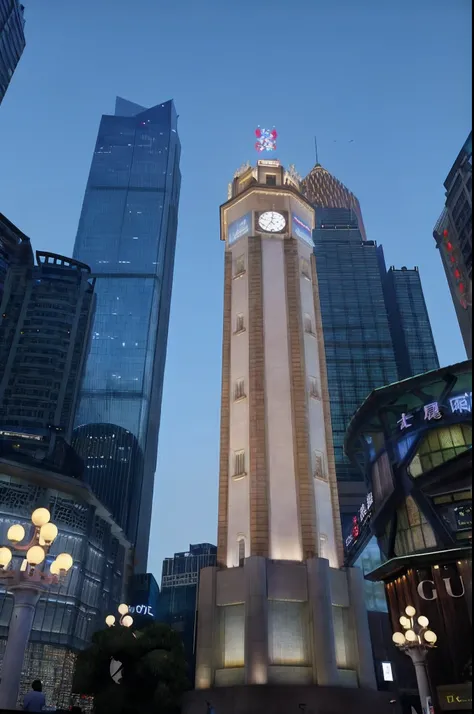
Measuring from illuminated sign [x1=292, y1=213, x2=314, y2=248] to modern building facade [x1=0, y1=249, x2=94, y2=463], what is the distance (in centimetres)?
6866

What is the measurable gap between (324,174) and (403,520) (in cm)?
12474

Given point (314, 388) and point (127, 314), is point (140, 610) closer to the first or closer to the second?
point (314, 388)

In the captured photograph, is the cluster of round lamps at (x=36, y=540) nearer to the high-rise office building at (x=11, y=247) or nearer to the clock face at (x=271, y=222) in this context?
the clock face at (x=271, y=222)

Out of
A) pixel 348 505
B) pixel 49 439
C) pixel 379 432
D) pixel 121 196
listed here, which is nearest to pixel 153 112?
pixel 121 196

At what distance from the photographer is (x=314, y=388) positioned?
33.6 meters

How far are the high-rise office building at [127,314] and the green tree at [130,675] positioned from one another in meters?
105

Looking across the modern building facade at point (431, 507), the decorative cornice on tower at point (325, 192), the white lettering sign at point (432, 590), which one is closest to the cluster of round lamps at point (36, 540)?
the modern building facade at point (431, 507)

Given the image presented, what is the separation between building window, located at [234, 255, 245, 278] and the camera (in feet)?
123

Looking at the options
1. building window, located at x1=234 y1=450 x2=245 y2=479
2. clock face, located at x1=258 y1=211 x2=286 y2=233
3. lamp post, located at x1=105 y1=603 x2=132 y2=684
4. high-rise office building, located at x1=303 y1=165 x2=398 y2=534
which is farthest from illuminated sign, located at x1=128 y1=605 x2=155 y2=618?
clock face, located at x1=258 y1=211 x2=286 y2=233

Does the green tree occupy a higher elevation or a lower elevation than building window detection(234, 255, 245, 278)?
lower

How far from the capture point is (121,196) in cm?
16675

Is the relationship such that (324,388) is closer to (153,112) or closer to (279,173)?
(279,173)

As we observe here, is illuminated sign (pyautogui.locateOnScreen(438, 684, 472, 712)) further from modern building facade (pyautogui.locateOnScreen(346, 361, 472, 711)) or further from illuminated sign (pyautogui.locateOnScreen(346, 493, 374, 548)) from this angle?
illuminated sign (pyautogui.locateOnScreen(346, 493, 374, 548))

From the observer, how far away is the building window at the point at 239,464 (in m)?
30.3
